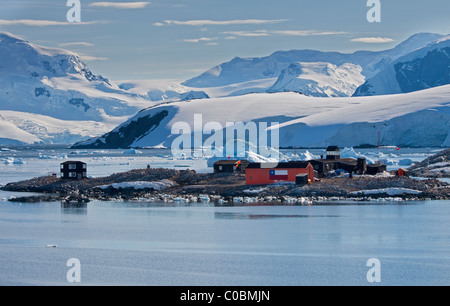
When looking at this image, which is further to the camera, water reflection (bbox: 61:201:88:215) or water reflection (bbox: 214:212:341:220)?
water reflection (bbox: 61:201:88:215)

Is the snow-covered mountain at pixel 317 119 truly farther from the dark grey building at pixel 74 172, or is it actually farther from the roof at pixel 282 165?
the dark grey building at pixel 74 172

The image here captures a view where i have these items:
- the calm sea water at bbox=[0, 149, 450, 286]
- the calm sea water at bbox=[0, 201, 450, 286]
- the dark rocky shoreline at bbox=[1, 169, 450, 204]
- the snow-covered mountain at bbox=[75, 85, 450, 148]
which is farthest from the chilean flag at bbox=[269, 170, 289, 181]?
the snow-covered mountain at bbox=[75, 85, 450, 148]

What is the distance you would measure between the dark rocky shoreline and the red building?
0.88 metres

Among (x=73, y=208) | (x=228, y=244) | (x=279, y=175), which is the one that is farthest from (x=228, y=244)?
(x=279, y=175)

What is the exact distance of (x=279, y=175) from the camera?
48562mm

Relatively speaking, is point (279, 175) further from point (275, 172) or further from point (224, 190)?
point (224, 190)

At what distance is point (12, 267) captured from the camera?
82.4 ft

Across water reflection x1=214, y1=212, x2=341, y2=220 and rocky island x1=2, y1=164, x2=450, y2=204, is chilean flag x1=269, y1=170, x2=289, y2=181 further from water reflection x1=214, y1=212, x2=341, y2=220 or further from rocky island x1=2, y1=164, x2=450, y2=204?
water reflection x1=214, y1=212, x2=341, y2=220

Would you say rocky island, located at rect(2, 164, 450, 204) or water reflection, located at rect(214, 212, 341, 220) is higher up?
rocky island, located at rect(2, 164, 450, 204)

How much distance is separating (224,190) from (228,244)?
727 inches

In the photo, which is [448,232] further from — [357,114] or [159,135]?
[159,135]

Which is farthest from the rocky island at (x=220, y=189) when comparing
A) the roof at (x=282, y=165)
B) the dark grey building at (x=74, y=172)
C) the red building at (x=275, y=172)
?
the roof at (x=282, y=165)

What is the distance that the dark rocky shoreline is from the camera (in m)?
45.2
